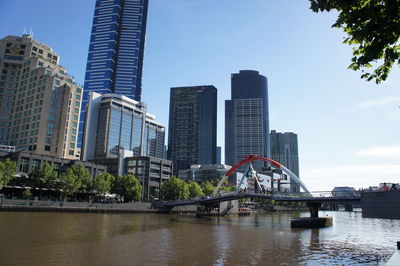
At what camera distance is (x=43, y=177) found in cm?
8831

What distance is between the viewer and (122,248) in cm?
2964

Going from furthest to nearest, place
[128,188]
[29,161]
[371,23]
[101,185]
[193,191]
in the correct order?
1. [193,191]
2. [128,188]
3. [101,185]
4. [29,161]
5. [371,23]

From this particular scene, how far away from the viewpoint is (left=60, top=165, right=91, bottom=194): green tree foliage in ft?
298

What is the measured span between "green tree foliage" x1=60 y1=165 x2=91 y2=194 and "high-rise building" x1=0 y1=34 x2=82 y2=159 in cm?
2665

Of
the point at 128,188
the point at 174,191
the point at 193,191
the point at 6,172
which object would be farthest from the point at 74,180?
the point at 193,191

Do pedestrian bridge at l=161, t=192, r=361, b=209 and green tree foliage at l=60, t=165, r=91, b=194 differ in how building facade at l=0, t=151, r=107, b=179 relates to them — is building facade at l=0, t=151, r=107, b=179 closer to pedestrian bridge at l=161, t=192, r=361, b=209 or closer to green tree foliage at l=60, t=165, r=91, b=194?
green tree foliage at l=60, t=165, r=91, b=194

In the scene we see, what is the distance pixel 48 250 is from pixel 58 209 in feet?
186

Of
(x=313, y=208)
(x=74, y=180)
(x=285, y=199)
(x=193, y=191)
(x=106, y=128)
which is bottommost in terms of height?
(x=313, y=208)

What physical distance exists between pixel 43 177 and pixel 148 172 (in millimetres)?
65000

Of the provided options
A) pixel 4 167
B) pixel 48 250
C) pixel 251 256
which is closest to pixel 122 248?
pixel 48 250

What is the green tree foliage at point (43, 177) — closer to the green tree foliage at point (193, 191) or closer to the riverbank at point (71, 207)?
the riverbank at point (71, 207)

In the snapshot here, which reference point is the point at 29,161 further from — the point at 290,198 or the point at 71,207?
the point at 290,198

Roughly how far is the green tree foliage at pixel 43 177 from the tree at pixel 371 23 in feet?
300

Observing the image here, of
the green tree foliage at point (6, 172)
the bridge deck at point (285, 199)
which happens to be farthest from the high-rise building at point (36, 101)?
the bridge deck at point (285, 199)
